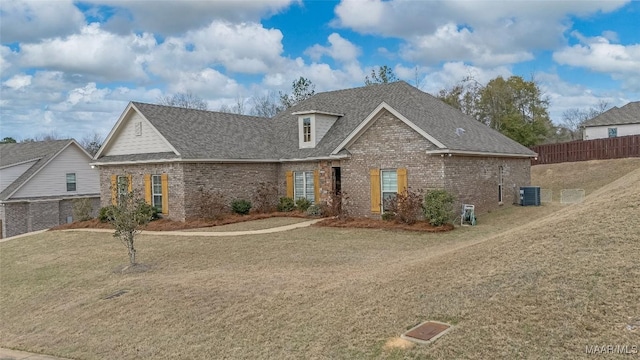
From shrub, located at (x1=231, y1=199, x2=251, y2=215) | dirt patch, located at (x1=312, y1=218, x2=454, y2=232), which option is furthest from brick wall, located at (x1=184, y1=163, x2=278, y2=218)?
dirt patch, located at (x1=312, y1=218, x2=454, y2=232)

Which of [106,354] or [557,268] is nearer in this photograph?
[557,268]

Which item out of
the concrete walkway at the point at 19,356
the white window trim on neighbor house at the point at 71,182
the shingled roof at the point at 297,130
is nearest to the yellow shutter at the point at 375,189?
the shingled roof at the point at 297,130

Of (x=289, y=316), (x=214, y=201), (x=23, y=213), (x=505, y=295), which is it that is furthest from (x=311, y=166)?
(x=23, y=213)

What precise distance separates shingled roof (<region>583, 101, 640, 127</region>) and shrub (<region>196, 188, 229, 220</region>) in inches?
1572

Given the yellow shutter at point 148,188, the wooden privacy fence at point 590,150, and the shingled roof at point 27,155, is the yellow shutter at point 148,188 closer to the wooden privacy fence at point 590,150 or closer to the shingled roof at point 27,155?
the shingled roof at point 27,155

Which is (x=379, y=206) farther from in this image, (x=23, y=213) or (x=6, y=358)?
(x=23, y=213)

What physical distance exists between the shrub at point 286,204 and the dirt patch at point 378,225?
434 cm

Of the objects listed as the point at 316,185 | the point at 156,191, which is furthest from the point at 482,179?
the point at 156,191

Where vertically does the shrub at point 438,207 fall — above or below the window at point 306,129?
below

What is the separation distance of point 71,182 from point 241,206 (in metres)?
19.6

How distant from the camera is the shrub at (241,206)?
76.9ft

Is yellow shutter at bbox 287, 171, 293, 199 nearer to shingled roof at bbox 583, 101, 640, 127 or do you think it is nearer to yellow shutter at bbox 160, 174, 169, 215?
yellow shutter at bbox 160, 174, 169, 215

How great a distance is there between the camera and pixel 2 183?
34.0 metres

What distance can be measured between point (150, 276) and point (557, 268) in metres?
9.72
